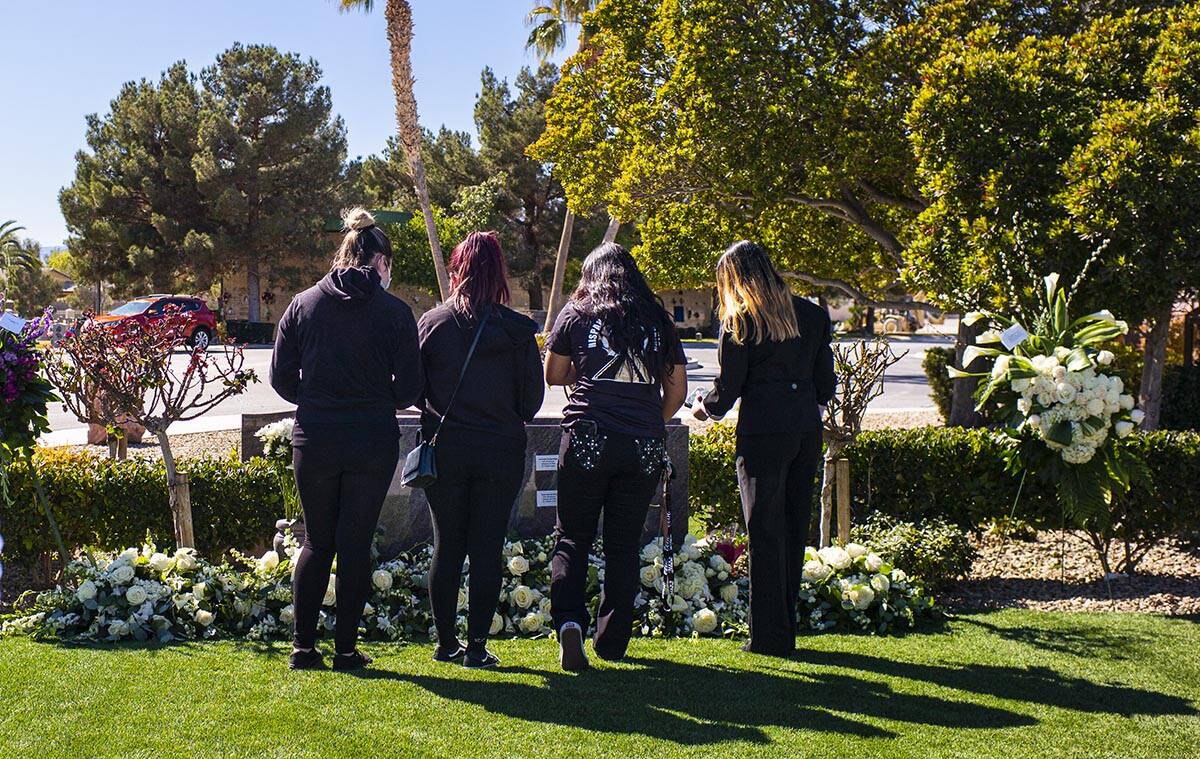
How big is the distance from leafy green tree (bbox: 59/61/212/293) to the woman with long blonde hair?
4035cm

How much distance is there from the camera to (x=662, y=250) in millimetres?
14961

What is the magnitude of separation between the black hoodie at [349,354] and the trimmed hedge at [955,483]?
3258 mm

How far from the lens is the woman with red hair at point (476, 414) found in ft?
14.4

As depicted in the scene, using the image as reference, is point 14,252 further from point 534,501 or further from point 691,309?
point 534,501

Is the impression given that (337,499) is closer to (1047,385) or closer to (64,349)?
(64,349)

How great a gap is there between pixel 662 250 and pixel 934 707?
11242 mm

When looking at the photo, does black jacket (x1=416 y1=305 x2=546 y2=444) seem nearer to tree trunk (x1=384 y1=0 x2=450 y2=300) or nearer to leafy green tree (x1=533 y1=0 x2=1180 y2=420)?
leafy green tree (x1=533 y1=0 x2=1180 y2=420)

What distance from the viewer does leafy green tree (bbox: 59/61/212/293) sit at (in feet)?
138

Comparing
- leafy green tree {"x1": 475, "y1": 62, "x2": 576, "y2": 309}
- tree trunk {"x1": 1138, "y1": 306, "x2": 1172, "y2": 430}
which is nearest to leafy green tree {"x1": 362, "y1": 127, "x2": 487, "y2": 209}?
leafy green tree {"x1": 475, "y1": 62, "x2": 576, "y2": 309}

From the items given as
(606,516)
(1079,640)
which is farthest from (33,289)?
(1079,640)

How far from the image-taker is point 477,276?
4441 mm

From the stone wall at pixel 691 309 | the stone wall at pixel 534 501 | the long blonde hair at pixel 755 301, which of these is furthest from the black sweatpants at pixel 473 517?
the stone wall at pixel 691 309

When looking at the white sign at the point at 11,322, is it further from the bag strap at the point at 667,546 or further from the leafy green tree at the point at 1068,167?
the leafy green tree at the point at 1068,167

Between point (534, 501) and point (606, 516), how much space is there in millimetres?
1602
